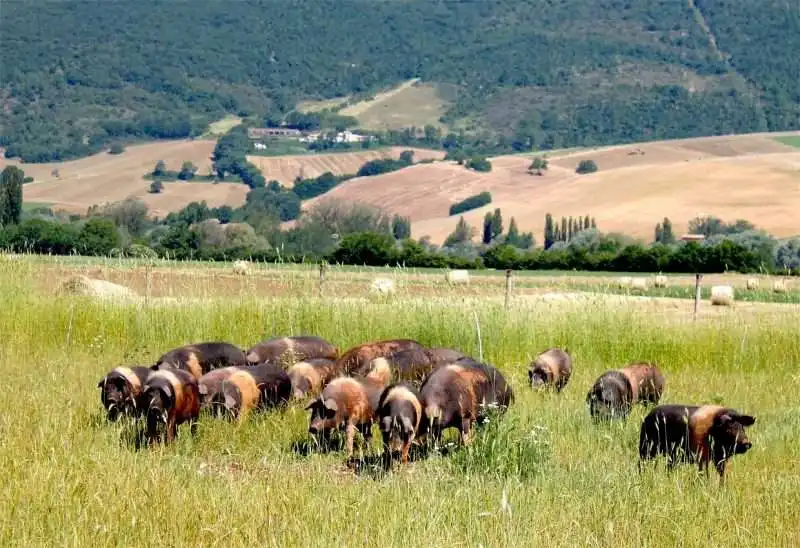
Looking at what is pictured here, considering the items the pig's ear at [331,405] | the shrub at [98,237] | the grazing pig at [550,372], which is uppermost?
the shrub at [98,237]

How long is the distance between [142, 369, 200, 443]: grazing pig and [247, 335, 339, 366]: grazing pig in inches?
123

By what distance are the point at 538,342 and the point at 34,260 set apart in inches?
483

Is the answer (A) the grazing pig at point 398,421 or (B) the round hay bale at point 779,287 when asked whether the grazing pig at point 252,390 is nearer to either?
(A) the grazing pig at point 398,421

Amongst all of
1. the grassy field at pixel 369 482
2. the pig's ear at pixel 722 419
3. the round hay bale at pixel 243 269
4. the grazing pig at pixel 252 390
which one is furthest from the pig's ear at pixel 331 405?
the round hay bale at pixel 243 269

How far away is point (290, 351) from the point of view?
14.5m

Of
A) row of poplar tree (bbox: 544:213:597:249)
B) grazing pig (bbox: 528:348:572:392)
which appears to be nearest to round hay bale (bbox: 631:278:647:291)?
grazing pig (bbox: 528:348:572:392)

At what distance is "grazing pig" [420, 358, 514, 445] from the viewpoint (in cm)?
1041

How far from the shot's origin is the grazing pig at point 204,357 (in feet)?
44.5

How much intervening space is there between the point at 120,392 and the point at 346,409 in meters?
2.40

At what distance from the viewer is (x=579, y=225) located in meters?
131

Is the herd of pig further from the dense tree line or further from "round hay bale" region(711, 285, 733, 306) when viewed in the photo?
the dense tree line

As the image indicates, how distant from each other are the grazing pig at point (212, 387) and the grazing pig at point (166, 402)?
17.5 inches

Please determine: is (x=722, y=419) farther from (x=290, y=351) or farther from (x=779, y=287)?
(x=779, y=287)

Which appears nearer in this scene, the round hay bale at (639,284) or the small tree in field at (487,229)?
the round hay bale at (639,284)
